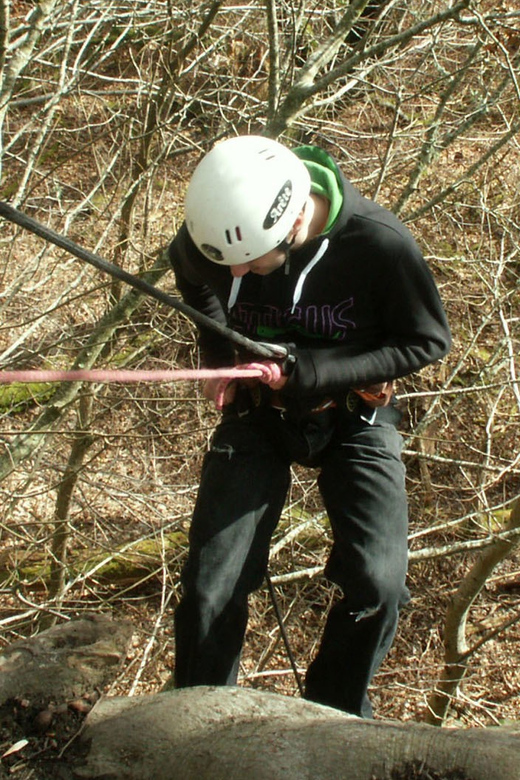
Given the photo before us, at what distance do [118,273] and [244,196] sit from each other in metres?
0.63

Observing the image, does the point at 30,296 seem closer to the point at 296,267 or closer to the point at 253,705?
the point at 296,267

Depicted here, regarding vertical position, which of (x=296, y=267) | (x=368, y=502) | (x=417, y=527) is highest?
(x=296, y=267)

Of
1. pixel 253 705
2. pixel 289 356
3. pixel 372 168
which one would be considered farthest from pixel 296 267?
pixel 372 168

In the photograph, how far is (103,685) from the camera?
2.24 meters

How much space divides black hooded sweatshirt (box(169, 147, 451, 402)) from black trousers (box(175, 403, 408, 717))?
21cm

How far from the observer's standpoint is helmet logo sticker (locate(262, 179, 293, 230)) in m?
2.43

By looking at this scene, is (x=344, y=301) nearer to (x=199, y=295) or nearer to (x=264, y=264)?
(x=264, y=264)

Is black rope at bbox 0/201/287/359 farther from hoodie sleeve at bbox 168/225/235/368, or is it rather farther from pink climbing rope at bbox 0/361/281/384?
hoodie sleeve at bbox 168/225/235/368

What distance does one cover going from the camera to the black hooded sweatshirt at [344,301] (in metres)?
2.63

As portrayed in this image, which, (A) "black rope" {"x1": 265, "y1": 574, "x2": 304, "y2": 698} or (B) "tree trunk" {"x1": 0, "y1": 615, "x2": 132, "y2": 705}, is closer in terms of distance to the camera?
(B) "tree trunk" {"x1": 0, "y1": 615, "x2": 132, "y2": 705}

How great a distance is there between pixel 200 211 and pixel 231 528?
3.62 feet

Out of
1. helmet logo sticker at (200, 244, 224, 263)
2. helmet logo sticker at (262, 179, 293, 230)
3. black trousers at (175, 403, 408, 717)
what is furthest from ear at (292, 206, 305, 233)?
black trousers at (175, 403, 408, 717)

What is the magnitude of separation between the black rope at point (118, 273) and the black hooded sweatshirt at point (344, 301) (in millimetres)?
149

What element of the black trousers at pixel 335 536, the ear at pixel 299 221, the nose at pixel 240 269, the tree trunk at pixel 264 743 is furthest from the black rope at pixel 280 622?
the ear at pixel 299 221
